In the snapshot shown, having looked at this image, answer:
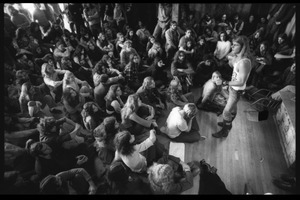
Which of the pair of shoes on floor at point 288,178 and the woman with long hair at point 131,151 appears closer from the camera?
the woman with long hair at point 131,151

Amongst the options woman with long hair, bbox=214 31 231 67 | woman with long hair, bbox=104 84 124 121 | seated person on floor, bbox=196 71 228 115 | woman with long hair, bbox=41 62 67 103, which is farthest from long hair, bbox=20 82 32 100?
woman with long hair, bbox=214 31 231 67

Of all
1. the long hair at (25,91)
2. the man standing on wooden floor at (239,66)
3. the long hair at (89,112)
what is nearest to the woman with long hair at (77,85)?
the long hair at (25,91)

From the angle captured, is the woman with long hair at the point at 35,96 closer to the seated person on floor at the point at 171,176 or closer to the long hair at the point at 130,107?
the long hair at the point at 130,107

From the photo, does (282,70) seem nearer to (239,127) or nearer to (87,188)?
(239,127)

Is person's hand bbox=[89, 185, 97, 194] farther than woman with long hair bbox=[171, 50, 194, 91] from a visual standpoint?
No

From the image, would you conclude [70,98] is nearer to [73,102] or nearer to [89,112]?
[73,102]

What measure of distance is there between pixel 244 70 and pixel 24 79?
394cm

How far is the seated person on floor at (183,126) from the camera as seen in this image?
3.83 metres

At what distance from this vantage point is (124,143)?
10.2ft

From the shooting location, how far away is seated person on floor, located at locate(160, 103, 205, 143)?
12.6 feet

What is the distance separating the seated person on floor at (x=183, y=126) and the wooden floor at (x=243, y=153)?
143 millimetres

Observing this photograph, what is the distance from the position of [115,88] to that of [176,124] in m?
1.29

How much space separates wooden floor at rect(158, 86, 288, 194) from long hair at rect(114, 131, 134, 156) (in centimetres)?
118

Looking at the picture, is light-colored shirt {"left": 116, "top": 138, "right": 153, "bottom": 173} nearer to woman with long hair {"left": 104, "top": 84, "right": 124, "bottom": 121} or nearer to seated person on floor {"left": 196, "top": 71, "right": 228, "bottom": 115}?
woman with long hair {"left": 104, "top": 84, "right": 124, "bottom": 121}
